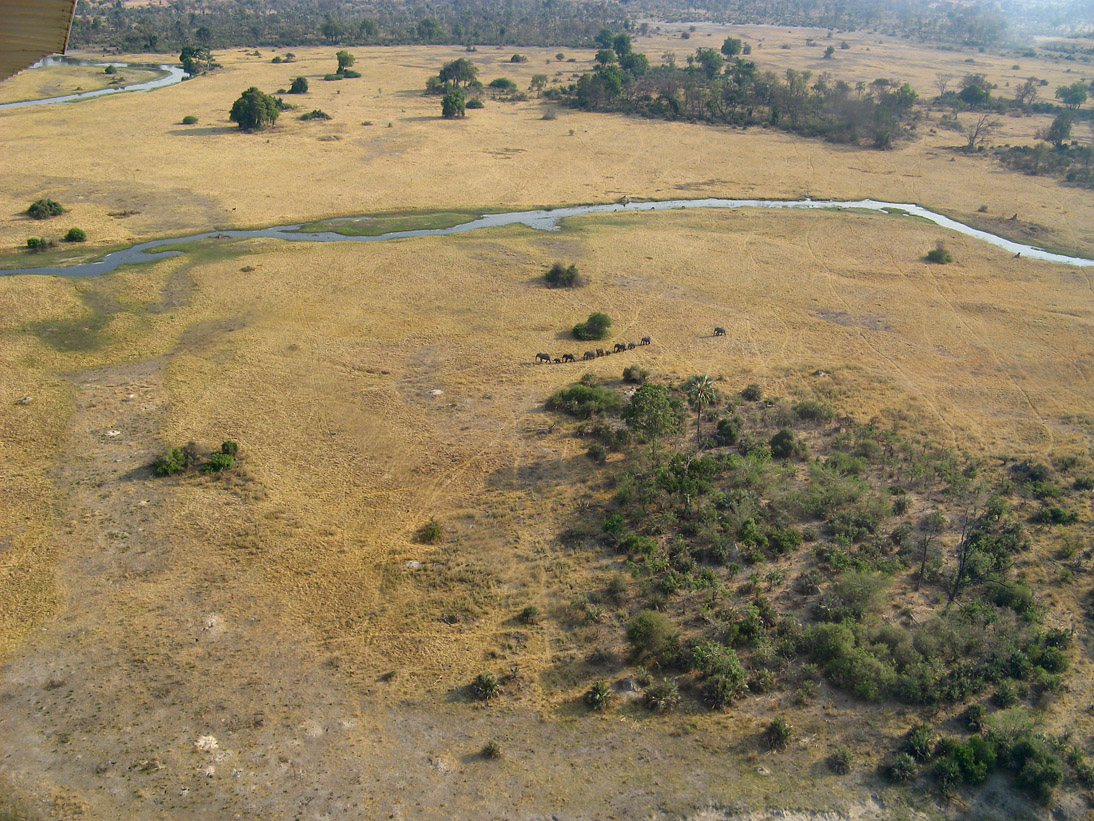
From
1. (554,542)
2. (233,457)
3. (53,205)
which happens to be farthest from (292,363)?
(53,205)

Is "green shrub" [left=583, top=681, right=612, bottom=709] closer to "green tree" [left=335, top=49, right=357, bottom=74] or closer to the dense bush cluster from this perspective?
the dense bush cluster

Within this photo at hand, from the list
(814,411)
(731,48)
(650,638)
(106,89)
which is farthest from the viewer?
(731,48)

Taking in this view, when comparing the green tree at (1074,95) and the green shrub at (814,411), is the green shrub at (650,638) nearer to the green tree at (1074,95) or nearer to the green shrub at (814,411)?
the green shrub at (814,411)

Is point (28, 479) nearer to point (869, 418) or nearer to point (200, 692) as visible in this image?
point (200, 692)

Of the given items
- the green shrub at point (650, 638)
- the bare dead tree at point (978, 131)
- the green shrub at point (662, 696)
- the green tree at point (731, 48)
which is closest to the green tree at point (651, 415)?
the green shrub at point (650, 638)

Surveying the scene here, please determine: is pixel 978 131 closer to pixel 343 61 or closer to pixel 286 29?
pixel 343 61

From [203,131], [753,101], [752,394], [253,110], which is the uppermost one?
[753,101]

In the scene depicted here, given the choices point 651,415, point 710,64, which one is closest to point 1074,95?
point 710,64
